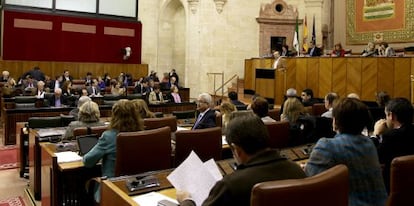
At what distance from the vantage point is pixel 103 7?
15.9 metres

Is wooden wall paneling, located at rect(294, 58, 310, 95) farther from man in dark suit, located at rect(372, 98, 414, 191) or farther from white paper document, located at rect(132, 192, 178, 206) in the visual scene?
white paper document, located at rect(132, 192, 178, 206)

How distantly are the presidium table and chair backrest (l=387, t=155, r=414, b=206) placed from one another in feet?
26.3

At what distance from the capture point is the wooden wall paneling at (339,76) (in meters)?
10.7

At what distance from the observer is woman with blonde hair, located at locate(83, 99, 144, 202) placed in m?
3.13

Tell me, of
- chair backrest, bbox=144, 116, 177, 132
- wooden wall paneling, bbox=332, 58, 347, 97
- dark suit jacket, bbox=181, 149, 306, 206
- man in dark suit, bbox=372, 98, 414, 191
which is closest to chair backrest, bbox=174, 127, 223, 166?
chair backrest, bbox=144, 116, 177, 132

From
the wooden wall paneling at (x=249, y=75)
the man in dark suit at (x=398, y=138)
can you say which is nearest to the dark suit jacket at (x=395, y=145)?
the man in dark suit at (x=398, y=138)

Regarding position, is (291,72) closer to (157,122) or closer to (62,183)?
(157,122)

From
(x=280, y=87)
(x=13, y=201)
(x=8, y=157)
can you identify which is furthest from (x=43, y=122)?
(x=280, y=87)

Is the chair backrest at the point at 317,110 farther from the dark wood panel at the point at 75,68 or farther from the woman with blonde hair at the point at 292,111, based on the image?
the dark wood panel at the point at 75,68

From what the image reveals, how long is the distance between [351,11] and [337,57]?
4.56 metres

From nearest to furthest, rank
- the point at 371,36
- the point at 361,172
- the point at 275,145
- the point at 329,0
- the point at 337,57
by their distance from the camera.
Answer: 1. the point at 361,172
2. the point at 275,145
3. the point at 337,57
4. the point at 371,36
5. the point at 329,0

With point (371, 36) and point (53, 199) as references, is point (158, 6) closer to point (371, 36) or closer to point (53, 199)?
point (371, 36)

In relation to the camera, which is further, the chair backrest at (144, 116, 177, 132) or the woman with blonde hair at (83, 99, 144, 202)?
the chair backrest at (144, 116, 177, 132)

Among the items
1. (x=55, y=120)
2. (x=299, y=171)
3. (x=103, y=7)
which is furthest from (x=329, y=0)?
(x=299, y=171)
